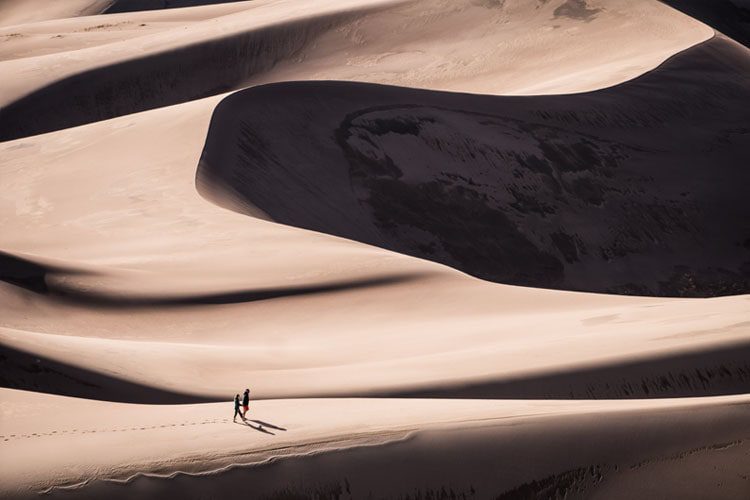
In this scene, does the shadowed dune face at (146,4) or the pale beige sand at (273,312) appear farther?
the shadowed dune face at (146,4)

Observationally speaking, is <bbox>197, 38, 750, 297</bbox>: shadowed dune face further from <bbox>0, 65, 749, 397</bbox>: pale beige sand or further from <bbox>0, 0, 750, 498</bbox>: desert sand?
<bbox>0, 65, 749, 397</bbox>: pale beige sand

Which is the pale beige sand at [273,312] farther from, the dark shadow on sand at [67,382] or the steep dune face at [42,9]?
the steep dune face at [42,9]

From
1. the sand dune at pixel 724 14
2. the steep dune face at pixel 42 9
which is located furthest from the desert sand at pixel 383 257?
the steep dune face at pixel 42 9

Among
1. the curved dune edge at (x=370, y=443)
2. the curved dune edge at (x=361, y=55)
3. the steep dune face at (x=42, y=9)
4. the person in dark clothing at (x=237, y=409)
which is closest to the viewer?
the curved dune edge at (x=370, y=443)

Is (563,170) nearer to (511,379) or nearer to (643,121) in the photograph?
(643,121)

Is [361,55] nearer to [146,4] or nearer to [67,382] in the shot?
[67,382]

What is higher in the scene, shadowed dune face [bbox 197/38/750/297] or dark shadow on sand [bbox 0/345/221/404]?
dark shadow on sand [bbox 0/345/221/404]

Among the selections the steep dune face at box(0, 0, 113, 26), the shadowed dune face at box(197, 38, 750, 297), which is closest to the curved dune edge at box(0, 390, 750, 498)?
the shadowed dune face at box(197, 38, 750, 297)
